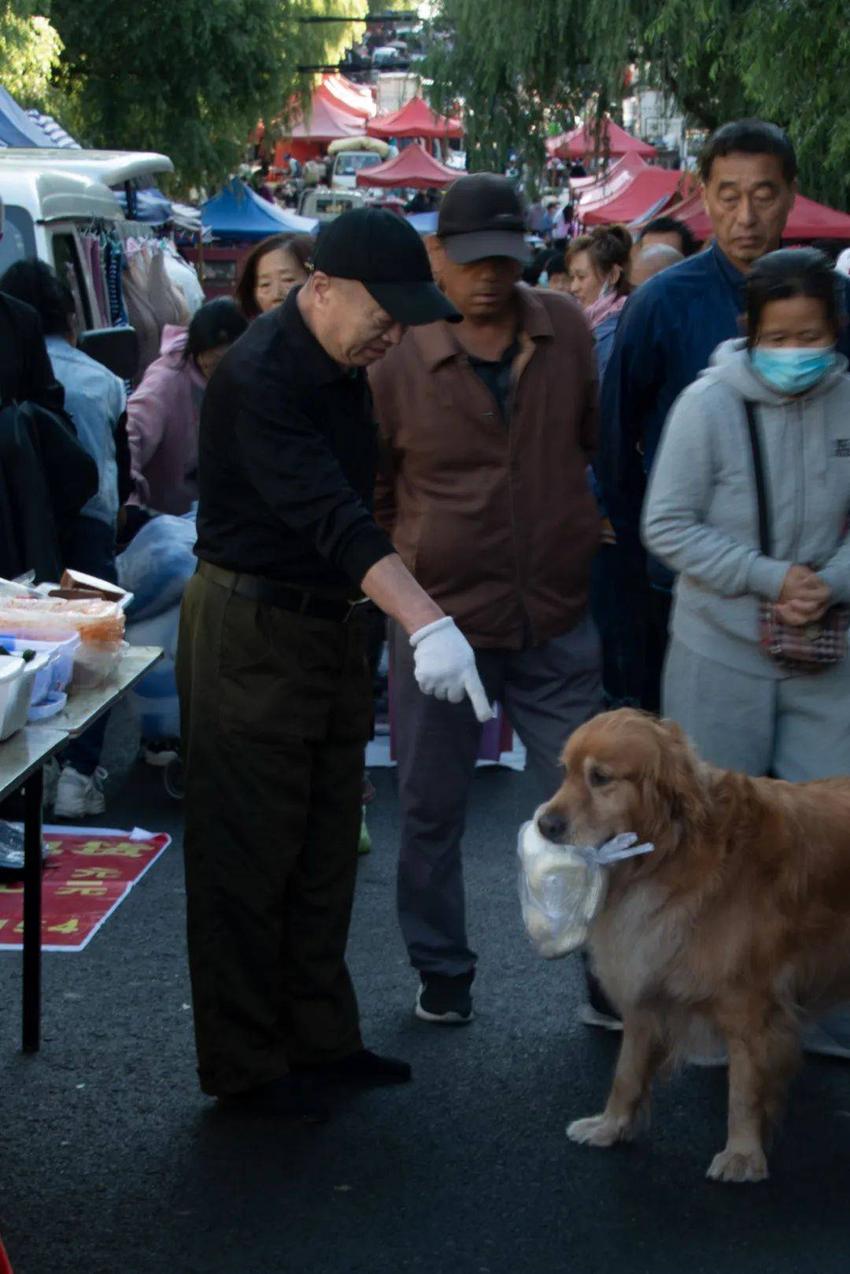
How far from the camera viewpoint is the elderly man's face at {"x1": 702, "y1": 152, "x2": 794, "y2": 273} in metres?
5.20

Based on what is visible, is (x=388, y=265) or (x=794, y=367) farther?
(x=794, y=367)

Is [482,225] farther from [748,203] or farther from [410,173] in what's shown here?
[410,173]

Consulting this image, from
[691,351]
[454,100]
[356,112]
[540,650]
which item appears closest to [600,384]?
[691,351]

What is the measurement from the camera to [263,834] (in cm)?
441

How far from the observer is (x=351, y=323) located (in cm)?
411

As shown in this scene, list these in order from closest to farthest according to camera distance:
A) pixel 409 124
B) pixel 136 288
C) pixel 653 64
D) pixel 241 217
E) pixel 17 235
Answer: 1. pixel 17 235
2. pixel 136 288
3. pixel 653 64
4. pixel 241 217
5. pixel 409 124

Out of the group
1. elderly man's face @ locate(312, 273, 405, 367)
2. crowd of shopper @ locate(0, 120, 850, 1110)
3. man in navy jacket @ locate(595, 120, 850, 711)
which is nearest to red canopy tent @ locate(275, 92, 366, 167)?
man in navy jacket @ locate(595, 120, 850, 711)

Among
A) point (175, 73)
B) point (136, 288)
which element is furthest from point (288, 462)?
point (175, 73)

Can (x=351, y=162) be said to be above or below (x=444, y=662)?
below

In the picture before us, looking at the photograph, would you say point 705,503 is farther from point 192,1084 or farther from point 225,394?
point 192,1084

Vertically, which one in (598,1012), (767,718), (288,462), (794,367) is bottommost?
(598,1012)

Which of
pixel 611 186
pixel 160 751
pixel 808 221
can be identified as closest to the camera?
pixel 160 751

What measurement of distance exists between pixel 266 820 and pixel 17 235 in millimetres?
6866

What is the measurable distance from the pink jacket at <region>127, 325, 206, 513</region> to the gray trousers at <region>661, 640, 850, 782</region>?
13.9ft
